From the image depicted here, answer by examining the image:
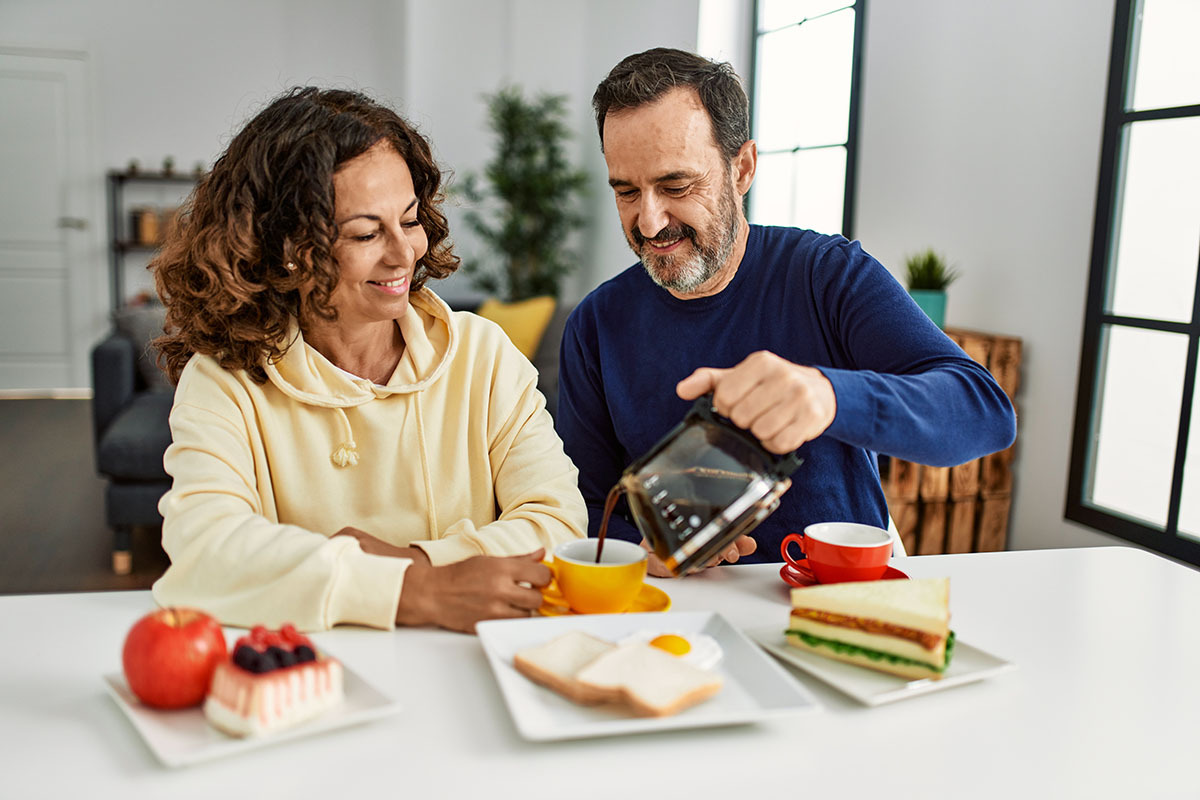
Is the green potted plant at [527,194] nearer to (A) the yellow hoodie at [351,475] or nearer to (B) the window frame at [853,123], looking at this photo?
(B) the window frame at [853,123]

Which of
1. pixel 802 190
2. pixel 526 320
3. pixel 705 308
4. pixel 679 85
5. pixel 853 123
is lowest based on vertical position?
pixel 526 320

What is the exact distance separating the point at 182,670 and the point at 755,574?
0.73 m

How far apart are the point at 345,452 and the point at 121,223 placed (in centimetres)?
702

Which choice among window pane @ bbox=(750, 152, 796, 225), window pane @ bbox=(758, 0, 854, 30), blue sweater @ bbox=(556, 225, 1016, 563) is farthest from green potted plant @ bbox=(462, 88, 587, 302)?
blue sweater @ bbox=(556, 225, 1016, 563)

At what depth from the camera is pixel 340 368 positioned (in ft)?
4.69

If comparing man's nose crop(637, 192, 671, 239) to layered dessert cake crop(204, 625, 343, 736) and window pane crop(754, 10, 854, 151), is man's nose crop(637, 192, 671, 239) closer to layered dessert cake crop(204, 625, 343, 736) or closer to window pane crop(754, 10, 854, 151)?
layered dessert cake crop(204, 625, 343, 736)

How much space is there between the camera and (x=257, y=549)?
1.07 metres

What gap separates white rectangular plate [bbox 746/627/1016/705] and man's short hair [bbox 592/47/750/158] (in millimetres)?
951

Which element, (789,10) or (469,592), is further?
(789,10)

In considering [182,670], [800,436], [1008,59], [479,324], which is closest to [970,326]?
[1008,59]

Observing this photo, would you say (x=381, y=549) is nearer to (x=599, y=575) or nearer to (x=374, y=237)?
(x=599, y=575)

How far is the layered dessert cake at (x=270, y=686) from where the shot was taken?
78 centimetres

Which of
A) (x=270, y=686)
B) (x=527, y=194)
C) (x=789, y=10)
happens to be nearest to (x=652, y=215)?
(x=270, y=686)

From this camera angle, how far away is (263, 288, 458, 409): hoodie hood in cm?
133
